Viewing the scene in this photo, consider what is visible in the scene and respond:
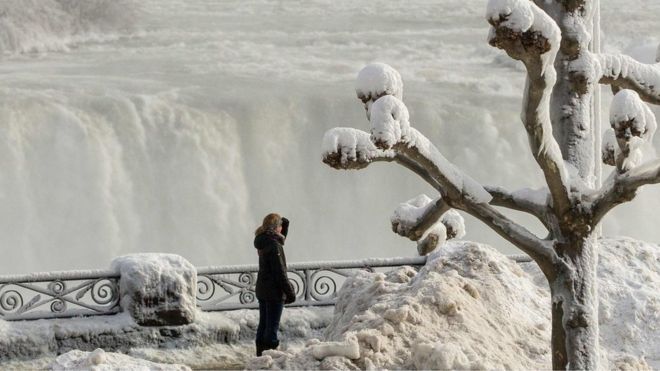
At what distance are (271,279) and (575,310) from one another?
9.77 feet

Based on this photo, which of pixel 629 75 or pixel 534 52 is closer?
pixel 534 52

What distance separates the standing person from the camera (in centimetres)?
846

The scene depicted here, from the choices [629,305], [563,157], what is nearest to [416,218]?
[563,157]

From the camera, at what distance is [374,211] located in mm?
22531

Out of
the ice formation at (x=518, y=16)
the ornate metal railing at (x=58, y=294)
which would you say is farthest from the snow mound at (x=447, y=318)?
the ornate metal railing at (x=58, y=294)

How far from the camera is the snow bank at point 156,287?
9.36m

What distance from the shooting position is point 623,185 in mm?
5742

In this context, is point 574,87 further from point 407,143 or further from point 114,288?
point 114,288

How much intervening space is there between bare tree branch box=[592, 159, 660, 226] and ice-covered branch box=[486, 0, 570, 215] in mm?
214

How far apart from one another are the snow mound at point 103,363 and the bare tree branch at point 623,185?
1.95 metres

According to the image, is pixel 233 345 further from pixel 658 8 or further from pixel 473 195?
pixel 658 8

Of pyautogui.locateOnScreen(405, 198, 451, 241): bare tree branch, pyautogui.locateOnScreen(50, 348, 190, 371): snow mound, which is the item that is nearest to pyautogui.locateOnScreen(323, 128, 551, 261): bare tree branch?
pyautogui.locateOnScreen(405, 198, 451, 241): bare tree branch

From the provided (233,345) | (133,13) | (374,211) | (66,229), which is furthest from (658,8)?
(233,345)

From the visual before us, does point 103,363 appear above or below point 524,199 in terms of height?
below
